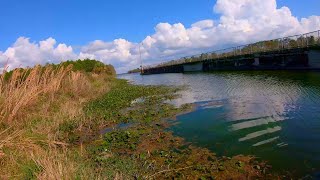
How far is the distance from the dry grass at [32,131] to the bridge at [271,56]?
84.4 ft

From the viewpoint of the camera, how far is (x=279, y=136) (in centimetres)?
998

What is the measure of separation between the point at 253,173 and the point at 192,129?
16.6 feet

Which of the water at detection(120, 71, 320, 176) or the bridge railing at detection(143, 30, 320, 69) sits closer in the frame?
the water at detection(120, 71, 320, 176)

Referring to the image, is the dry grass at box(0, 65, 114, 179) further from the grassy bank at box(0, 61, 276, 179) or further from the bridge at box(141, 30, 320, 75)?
the bridge at box(141, 30, 320, 75)

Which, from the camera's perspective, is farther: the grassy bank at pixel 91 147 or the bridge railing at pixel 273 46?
the bridge railing at pixel 273 46

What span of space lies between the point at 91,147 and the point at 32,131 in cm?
209

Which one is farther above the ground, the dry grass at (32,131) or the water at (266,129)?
the dry grass at (32,131)

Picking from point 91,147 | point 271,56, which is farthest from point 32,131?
point 271,56

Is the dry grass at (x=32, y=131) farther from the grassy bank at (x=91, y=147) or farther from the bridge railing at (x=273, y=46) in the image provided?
the bridge railing at (x=273, y=46)

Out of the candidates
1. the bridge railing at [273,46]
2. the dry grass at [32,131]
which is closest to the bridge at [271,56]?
the bridge railing at [273,46]

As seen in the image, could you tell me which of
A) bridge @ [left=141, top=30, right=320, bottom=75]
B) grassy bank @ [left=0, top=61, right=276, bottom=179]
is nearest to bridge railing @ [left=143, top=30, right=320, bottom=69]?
bridge @ [left=141, top=30, right=320, bottom=75]

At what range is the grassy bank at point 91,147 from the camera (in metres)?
7.46

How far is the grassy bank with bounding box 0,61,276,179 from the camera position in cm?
746

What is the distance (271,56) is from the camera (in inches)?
1694
